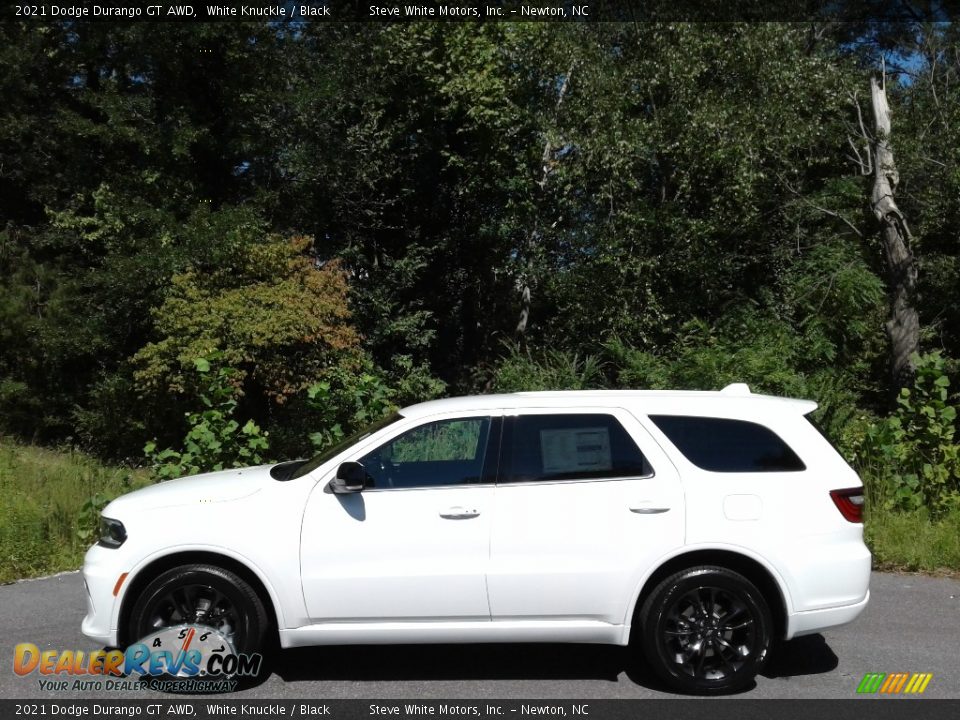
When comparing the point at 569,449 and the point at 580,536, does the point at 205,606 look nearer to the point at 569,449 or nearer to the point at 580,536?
the point at 580,536

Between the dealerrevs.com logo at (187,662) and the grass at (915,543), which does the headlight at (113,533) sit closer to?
the dealerrevs.com logo at (187,662)

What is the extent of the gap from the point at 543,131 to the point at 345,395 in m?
8.08

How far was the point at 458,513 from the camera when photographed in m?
5.38

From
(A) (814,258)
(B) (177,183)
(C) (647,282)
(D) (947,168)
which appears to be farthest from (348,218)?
(D) (947,168)

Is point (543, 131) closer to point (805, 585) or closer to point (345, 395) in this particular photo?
point (345, 395)

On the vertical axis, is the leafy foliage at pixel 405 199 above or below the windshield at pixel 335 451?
above

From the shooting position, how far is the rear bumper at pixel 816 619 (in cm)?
536

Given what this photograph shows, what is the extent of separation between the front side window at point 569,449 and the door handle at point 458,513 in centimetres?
28

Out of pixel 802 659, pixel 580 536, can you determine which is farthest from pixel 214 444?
pixel 802 659

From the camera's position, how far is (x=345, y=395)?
12.7 meters

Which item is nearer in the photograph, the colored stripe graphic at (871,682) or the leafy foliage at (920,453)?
the colored stripe graphic at (871,682)

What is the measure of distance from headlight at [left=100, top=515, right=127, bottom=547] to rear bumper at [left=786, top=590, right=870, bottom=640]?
12.9 ft
